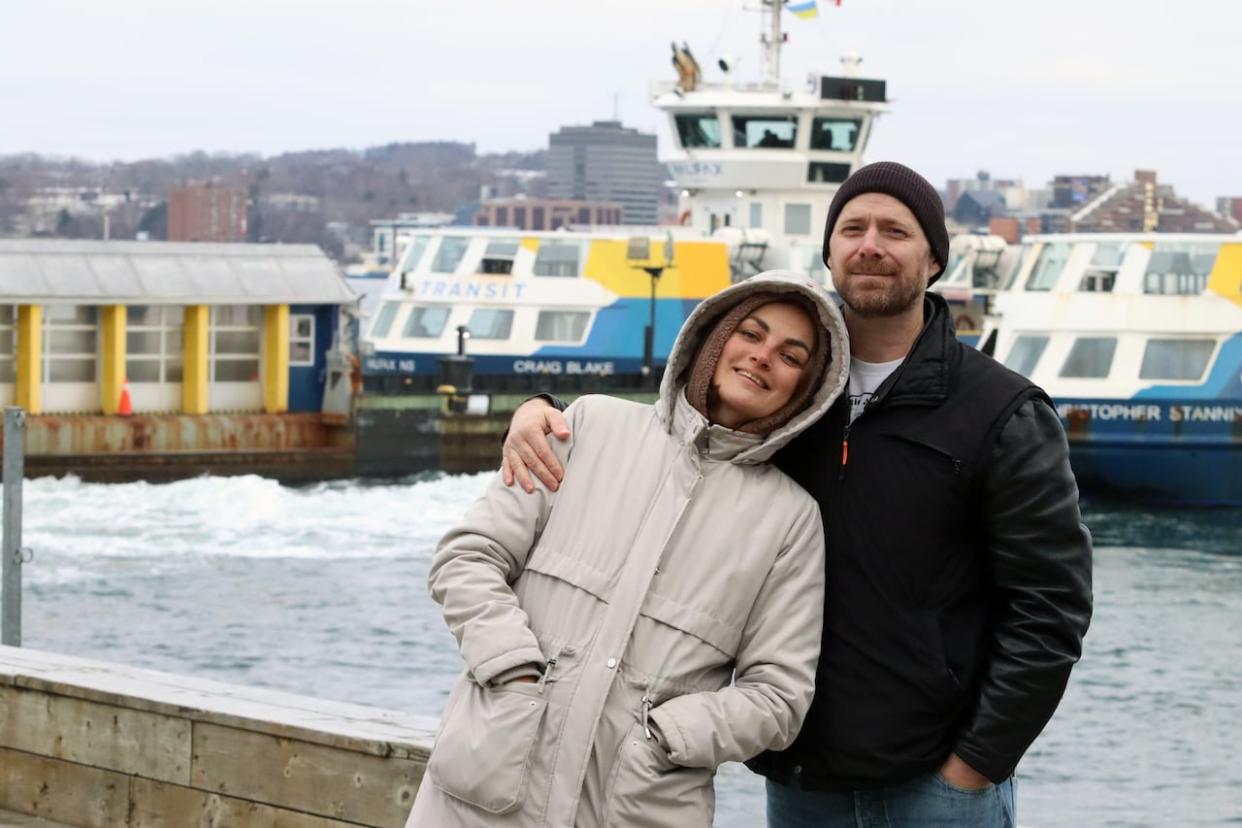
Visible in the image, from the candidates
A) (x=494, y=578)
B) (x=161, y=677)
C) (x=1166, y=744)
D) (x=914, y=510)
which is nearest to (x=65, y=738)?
(x=161, y=677)

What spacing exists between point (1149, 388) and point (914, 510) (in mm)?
24284

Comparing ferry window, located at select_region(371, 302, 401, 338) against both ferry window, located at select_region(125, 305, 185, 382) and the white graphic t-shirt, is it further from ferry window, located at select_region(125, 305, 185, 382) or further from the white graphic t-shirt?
the white graphic t-shirt

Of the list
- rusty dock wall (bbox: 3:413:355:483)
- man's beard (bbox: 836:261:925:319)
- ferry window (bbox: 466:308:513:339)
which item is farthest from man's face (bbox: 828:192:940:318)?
ferry window (bbox: 466:308:513:339)

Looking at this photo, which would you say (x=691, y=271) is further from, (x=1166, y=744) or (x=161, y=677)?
(x=161, y=677)

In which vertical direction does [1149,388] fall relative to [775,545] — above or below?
below

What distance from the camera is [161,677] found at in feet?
19.6

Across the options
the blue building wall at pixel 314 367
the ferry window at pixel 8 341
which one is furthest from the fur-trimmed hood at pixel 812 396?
the blue building wall at pixel 314 367

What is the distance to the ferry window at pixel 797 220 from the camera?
35.5 m

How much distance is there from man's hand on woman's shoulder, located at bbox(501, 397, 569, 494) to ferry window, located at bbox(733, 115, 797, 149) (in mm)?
32070

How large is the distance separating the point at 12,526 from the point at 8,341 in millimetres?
Result: 18640

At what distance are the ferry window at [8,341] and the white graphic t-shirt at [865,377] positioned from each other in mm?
23033

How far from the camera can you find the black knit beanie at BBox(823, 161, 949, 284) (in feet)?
11.5

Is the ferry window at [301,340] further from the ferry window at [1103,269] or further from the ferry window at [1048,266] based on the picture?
the ferry window at [1103,269]

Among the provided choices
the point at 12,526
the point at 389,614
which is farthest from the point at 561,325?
the point at 12,526
